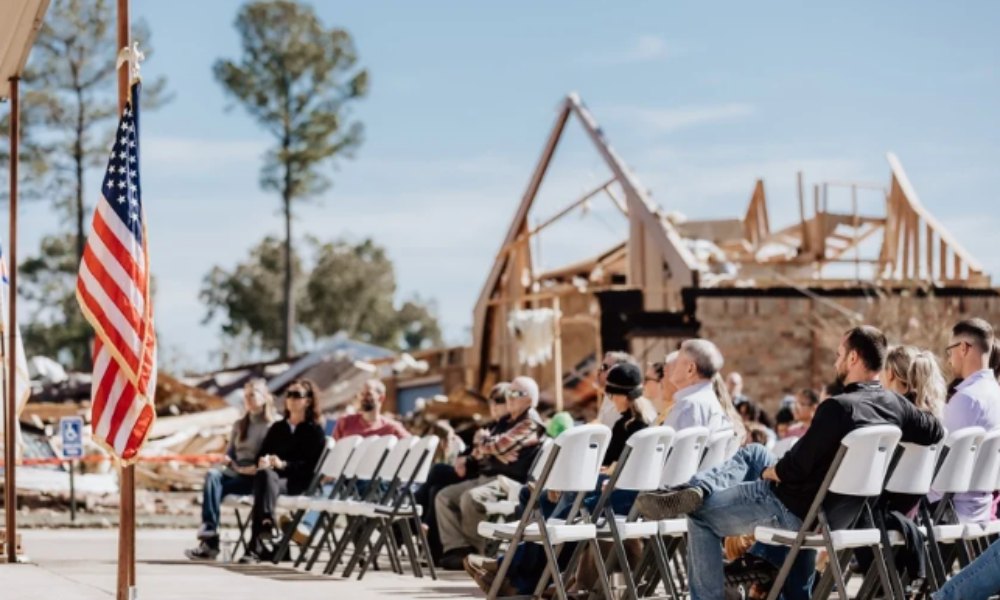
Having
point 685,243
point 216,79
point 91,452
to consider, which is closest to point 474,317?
point 685,243

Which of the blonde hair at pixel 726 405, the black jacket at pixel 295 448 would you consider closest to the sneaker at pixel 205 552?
the black jacket at pixel 295 448

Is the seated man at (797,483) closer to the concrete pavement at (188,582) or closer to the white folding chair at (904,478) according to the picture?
the white folding chair at (904,478)

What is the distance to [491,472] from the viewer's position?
13.0m

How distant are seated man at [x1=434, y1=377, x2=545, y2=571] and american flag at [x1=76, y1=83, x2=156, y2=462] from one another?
328 cm

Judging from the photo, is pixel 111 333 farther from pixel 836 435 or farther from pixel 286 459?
pixel 286 459

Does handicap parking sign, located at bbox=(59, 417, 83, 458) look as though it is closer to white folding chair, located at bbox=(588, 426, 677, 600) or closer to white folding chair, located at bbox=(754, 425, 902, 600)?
white folding chair, located at bbox=(588, 426, 677, 600)

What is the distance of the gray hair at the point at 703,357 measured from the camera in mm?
9852

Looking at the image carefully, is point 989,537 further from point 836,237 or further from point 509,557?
point 836,237

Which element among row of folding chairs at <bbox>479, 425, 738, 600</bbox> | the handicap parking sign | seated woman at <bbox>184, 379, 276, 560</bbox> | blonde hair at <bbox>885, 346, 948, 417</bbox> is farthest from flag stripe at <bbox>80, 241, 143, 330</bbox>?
the handicap parking sign

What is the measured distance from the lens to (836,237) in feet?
104

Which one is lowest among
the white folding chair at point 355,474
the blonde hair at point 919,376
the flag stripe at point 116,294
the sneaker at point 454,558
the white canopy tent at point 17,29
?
the sneaker at point 454,558

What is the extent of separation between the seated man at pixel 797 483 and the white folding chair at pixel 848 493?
0.10 m

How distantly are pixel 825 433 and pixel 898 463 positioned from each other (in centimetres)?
49

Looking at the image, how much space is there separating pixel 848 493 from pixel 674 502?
89 centimetres
